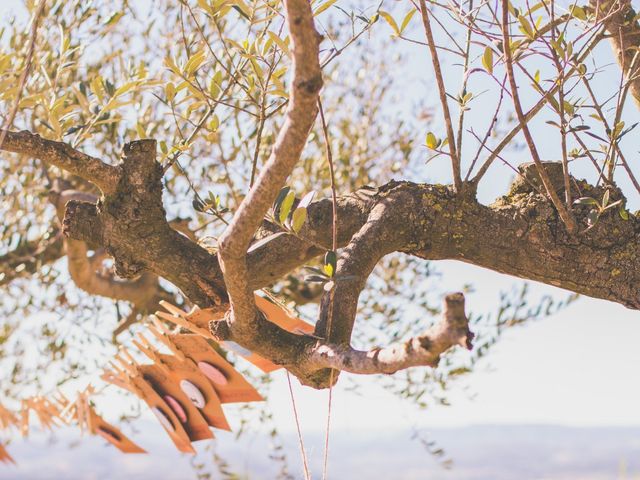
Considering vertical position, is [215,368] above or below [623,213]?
below

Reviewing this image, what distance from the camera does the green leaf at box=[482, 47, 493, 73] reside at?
60.9 inches

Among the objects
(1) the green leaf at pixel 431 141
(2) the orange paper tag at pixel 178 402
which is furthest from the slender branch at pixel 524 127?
(2) the orange paper tag at pixel 178 402

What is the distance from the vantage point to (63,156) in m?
1.64

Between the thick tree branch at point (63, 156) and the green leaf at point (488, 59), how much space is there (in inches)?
33.7

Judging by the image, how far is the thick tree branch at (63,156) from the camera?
5.25ft

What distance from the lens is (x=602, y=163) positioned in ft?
6.16

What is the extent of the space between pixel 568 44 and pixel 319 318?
0.80 meters

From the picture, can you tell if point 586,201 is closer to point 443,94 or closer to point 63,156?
point 443,94

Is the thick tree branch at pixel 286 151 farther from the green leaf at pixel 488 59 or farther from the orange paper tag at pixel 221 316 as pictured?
the green leaf at pixel 488 59

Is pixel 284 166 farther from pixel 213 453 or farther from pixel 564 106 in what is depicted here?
pixel 213 453

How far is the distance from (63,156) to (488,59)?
95cm

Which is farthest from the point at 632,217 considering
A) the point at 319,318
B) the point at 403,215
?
the point at 319,318

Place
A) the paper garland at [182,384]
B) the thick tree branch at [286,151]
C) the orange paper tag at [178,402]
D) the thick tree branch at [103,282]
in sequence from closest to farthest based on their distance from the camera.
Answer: the thick tree branch at [286,151] < the paper garland at [182,384] < the orange paper tag at [178,402] < the thick tree branch at [103,282]

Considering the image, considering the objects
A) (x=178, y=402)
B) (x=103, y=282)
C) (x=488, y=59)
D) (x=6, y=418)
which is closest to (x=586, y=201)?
(x=488, y=59)
